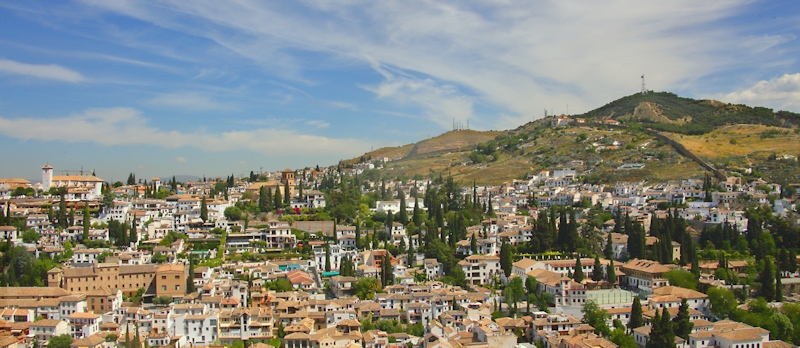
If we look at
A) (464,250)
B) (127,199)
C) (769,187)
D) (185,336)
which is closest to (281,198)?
(127,199)

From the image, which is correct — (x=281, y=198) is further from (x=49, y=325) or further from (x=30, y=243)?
(x=49, y=325)

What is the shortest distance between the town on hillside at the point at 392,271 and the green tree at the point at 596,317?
82 millimetres

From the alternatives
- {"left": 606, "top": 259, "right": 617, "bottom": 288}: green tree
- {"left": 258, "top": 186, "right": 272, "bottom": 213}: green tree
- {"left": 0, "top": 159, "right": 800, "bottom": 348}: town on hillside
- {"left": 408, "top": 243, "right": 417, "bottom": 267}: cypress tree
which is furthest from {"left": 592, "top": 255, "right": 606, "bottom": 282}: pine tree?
{"left": 258, "top": 186, "right": 272, "bottom": 213}: green tree

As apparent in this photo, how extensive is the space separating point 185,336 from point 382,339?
25.4 ft

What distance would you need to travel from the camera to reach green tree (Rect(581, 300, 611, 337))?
2647 cm

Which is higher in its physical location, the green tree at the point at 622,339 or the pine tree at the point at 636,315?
the pine tree at the point at 636,315

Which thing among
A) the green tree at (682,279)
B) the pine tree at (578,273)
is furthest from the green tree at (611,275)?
the green tree at (682,279)

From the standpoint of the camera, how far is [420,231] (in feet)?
125

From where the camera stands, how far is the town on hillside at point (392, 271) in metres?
26.2

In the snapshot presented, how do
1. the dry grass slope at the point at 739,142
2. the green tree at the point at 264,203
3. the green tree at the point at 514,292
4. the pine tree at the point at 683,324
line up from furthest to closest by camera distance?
1. the dry grass slope at the point at 739,142
2. the green tree at the point at 264,203
3. the green tree at the point at 514,292
4. the pine tree at the point at 683,324

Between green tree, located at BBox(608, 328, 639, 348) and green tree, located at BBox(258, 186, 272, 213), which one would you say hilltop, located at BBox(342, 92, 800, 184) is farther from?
green tree, located at BBox(608, 328, 639, 348)

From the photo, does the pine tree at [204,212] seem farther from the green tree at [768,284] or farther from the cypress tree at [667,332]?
the green tree at [768,284]

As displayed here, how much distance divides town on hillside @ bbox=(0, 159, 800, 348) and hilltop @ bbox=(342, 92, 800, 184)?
9.34 meters

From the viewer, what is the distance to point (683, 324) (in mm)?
25703
